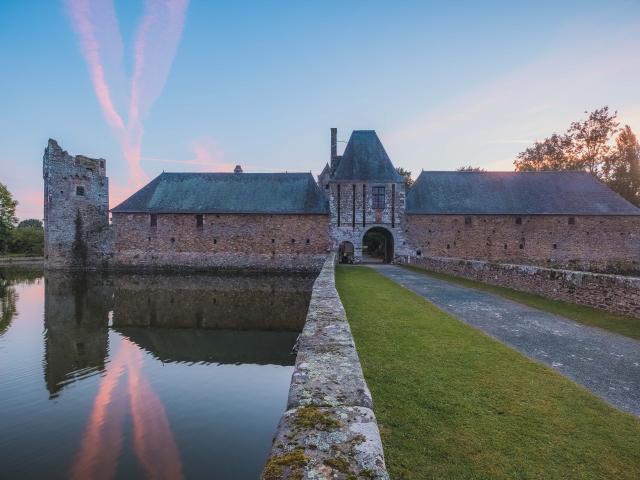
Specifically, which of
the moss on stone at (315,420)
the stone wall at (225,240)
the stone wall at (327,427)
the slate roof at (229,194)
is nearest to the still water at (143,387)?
the stone wall at (327,427)

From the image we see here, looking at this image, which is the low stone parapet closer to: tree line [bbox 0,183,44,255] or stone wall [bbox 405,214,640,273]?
tree line [bbox 0,183,44,255]

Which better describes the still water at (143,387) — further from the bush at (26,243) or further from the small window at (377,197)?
the bush at (26,243)

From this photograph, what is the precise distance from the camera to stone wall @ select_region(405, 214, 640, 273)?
1019 inches

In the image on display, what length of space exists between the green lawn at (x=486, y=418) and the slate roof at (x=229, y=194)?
22.3 m

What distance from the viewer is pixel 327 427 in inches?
74.7

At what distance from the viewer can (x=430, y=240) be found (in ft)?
85.7

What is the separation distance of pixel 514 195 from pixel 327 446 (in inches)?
1167

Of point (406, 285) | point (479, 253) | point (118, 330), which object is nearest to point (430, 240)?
point (479, 253)

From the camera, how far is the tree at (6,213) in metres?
39.5

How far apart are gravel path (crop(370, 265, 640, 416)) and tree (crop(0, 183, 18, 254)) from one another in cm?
4821

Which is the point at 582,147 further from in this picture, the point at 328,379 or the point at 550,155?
the point at 328,379

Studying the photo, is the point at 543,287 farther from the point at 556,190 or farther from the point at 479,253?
the point at 556,190

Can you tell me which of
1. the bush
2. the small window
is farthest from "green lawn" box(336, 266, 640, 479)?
the bush

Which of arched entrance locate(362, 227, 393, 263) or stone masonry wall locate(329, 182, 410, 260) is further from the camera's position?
arched entrance locate(362, 227, 393, 263)
